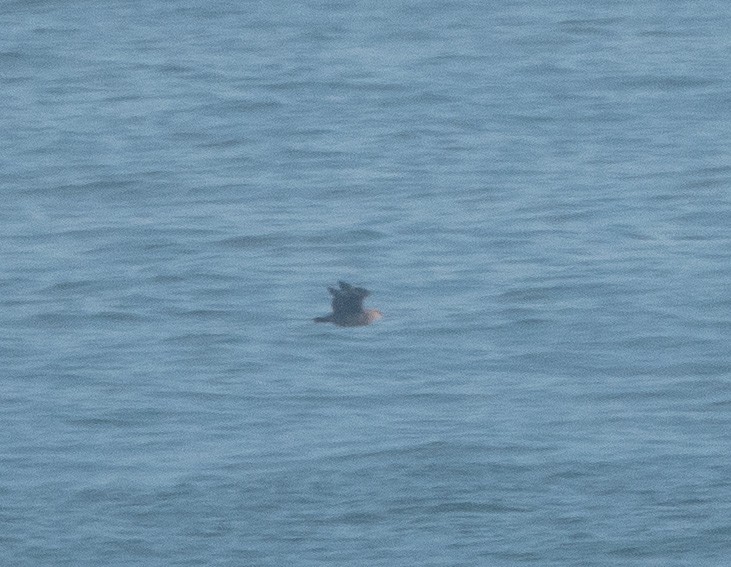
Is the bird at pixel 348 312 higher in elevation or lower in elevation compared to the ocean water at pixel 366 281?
higher

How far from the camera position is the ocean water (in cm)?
2042

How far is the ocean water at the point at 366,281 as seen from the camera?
67.0 ft

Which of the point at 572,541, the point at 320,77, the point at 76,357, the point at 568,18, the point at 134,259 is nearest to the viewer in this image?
the point at 572,541

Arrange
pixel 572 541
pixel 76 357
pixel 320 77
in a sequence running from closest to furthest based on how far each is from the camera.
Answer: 1. pixel 572 541
2. pixel 76 357
3. pixel 320 77

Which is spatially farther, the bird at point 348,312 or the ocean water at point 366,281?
the bird at point 348,312

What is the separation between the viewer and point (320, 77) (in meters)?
37.1

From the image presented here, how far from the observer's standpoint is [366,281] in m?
27.0

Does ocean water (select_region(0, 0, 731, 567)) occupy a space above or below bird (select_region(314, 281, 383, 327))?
below

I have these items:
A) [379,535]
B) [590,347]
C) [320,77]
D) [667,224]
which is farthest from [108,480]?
[320,77]

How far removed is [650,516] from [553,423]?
2.21 metres

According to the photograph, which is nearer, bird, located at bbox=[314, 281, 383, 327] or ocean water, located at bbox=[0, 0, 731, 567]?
ocean water, located at bbox=[0, 0, 731, 567]

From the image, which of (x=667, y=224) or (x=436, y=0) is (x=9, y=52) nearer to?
(x=436, y=0)

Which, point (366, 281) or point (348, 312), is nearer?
point (348, 312)

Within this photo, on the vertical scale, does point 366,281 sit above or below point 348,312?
below
